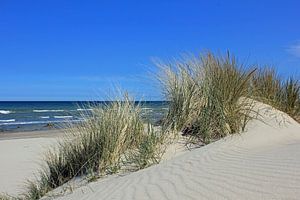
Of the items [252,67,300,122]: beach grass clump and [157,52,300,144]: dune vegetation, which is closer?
[157,52,300,144]: dune vegetation

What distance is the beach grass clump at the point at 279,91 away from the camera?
9609mm

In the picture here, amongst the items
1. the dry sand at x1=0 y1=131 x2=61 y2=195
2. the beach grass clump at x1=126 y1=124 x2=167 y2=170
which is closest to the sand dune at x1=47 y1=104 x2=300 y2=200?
the beach grass clump at x1=126 y1=124 x2=167 y2=170

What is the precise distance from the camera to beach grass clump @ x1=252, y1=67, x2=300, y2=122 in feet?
A: 31.5

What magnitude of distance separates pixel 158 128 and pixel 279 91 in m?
3.48

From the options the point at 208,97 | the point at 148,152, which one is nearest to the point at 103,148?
the point at 148,152

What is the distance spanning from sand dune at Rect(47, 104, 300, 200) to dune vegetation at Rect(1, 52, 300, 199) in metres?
0.47

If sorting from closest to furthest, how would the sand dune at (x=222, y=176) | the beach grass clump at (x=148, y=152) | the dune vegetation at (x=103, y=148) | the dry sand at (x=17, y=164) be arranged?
the sand dune at (x=222, y=176), the beach grass clump at (x=148, y=152), the dune vegetation at (x=103, y=148), the dry sand at (x=17, y=164)

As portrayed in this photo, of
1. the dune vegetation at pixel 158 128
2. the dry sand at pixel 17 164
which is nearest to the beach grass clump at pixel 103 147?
the dune vegetation at pixel 158 128

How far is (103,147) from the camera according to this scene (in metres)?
6.87

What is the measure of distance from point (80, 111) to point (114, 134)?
1087 mm

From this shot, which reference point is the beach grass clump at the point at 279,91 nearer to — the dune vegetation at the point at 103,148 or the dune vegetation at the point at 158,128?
the dune vegetation at the point at 158,128

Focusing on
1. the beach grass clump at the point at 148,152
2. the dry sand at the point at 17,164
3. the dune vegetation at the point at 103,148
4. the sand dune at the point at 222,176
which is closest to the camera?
the sand dune at the point at 222,176

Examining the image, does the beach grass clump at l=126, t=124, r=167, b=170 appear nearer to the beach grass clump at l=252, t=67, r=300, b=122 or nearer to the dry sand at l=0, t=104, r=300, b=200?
the dry sand at l=0, t=104, r=300, b=200

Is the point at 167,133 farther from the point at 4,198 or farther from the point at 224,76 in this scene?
the point at 4,198
